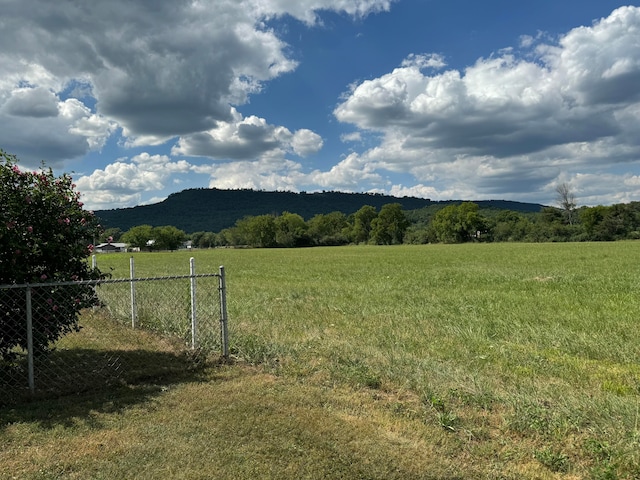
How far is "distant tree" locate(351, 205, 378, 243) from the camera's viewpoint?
127m

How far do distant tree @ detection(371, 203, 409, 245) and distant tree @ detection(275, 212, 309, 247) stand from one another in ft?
66.3

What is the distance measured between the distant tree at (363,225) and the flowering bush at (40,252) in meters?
120

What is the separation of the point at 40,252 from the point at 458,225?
11154cm

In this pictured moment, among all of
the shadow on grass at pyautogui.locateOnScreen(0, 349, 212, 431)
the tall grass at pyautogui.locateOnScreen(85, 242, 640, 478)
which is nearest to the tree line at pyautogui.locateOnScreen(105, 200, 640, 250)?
the tall grass at pyautogui.locateOnScreen(85, 242, 640, 478)

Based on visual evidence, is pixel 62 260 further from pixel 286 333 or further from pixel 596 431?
pixel 596 431

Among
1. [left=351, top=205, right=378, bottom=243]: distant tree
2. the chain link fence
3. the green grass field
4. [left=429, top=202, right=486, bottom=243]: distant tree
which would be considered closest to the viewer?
the green grass field

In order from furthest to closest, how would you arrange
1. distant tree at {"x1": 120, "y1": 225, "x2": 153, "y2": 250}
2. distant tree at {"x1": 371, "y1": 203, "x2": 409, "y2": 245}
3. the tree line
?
distant tree at {"x1": 120, "y1": 225, "x2": 153, "y2": 250} → distant tree at {"x1": 371, "y1": 203, "x2": 409, "y2": 245} → the tree line

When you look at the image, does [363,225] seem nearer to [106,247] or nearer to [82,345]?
[106,247]

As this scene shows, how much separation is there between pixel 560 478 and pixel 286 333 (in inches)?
225

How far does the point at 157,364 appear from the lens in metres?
6.14

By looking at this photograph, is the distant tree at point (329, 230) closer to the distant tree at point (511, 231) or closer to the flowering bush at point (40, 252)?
the distant tree at point (511, 231)

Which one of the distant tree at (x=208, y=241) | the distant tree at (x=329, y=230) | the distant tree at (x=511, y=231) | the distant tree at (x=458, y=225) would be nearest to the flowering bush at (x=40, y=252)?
the distant tree at (x=511, y=231)

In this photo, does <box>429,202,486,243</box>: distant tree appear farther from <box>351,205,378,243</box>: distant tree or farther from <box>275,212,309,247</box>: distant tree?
<box>275,212,309,247</box>: distant tree

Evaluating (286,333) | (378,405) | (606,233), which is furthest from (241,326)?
(606,233)
